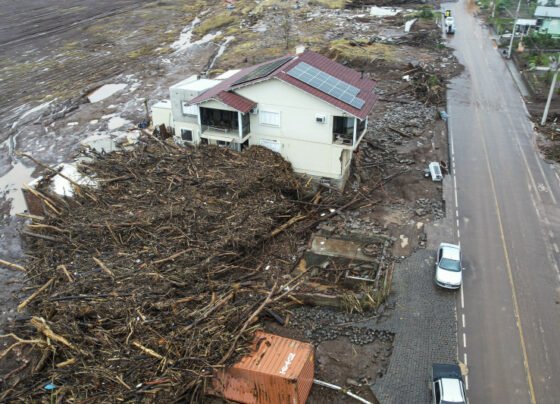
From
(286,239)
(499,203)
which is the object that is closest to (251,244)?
(286,239)

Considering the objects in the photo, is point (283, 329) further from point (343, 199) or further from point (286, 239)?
point (343, 199)

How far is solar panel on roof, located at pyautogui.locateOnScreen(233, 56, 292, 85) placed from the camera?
110ft

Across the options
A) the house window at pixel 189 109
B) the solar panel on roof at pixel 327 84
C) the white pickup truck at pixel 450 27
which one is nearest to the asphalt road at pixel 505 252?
the solar panel on roof at pixel 327 84

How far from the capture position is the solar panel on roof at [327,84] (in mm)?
32312

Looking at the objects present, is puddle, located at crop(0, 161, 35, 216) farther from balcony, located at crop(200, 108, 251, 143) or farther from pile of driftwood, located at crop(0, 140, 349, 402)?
balcony, located at crop(200, 108, 251, 143)

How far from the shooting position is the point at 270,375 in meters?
19.1

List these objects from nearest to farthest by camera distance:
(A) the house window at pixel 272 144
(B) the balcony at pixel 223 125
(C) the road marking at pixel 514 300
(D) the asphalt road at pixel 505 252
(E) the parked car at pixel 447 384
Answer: (E) the parked car at pixel 447 384 → (C) the road marking at pixel 514 300 → (D) the asphalt road at pixel 505 252 → (B) the balcony at pixel 223 125 → (A) the house window at pixel 272 144

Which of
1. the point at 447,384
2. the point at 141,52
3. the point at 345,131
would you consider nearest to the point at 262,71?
the point at 345,131

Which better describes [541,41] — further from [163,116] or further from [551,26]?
[163,116]

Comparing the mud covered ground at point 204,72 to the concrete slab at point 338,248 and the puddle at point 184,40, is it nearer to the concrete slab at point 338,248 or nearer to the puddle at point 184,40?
the puddle at point 184,40

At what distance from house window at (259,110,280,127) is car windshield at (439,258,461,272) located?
14.4 meters

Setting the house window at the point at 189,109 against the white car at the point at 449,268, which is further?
the house window at the point at 189,109

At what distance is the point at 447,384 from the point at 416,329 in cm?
400

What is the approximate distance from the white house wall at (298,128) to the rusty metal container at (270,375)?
1568 cm
